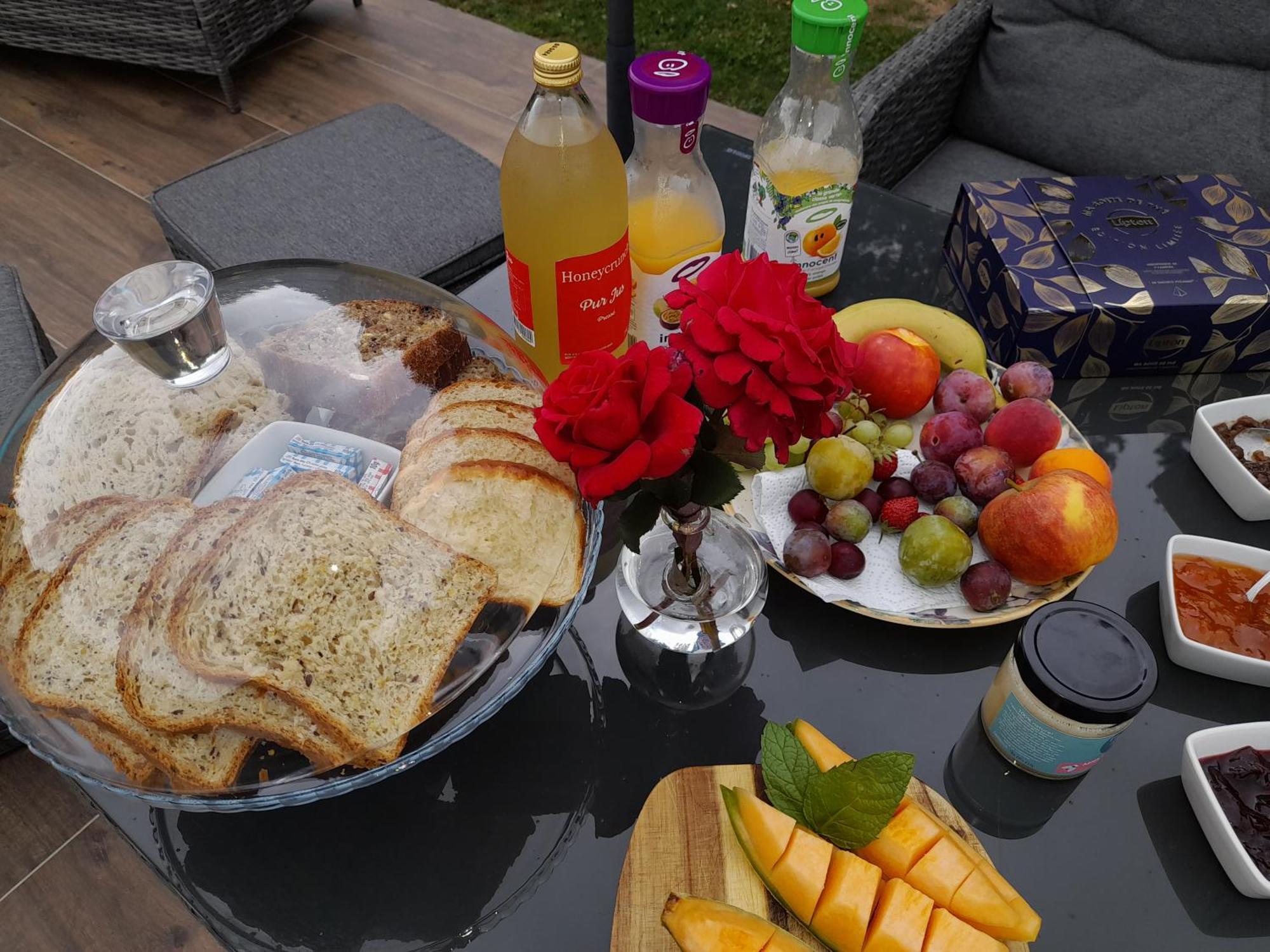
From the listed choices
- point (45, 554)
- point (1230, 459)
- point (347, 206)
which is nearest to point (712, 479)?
point (45, 554)

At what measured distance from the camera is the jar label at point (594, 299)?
838 mm

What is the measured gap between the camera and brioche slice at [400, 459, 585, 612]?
672 millimetres

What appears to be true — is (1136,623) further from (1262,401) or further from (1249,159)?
(1249,159)

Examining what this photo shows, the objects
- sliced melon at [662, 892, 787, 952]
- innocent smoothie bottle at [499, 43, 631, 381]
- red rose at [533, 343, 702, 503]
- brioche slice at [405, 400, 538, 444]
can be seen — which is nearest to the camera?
red rose at [533, 343, 702, 503]

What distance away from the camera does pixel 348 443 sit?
71cm

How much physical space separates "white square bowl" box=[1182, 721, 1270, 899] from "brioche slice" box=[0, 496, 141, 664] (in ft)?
2.81

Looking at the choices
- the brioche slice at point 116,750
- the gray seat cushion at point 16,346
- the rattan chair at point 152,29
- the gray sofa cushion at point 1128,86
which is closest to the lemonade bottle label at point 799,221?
Result: the brioche slice at point 116,750

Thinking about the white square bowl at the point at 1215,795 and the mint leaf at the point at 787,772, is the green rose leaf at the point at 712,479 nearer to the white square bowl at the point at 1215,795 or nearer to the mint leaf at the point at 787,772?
the mint leaf at the point at 787,772

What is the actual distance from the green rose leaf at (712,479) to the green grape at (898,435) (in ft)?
1.31

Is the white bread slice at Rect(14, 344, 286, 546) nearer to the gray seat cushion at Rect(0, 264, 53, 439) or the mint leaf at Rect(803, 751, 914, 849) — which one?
the mint leaf at Rect(803, 751, 914, 849)

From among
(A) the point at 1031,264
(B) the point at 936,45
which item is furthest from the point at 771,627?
(B) the point at 936,45

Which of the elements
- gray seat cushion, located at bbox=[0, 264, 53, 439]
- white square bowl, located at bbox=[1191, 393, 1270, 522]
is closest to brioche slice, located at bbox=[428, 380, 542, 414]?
white square bowl, located at bbox=[1191, 393, 1270, 522]

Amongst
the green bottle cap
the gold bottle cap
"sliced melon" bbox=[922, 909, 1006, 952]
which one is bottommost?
"sliced melon" bbox=[922, 909, 1006, 952]

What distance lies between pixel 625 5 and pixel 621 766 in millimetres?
740
